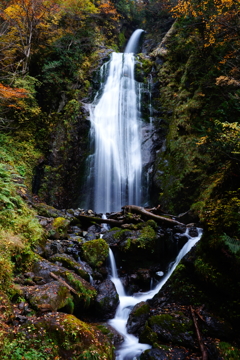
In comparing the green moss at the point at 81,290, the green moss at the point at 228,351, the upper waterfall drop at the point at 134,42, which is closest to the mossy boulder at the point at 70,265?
the green moss at the point at 81,290

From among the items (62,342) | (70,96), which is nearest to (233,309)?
(62,342)

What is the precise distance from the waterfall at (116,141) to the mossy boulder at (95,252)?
5.76 meters

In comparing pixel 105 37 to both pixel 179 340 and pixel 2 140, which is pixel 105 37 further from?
pixel 179 340

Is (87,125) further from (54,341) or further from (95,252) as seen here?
(54,341)

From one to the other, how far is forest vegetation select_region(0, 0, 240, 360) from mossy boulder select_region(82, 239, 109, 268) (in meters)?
1.42

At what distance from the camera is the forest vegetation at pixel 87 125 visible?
16.4 feet

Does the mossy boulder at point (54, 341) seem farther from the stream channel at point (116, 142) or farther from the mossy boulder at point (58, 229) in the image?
the stream channel at point (116, 142)

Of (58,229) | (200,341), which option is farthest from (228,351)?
(58,229)

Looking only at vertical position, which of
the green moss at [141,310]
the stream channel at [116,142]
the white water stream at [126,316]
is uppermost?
the stream channel at [116,142]

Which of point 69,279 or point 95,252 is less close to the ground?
point 95,252

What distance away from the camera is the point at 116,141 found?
1511 cm

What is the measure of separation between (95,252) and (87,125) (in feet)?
33.2

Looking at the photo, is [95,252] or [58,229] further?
[58,229]

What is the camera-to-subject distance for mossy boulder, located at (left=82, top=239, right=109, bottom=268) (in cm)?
691
